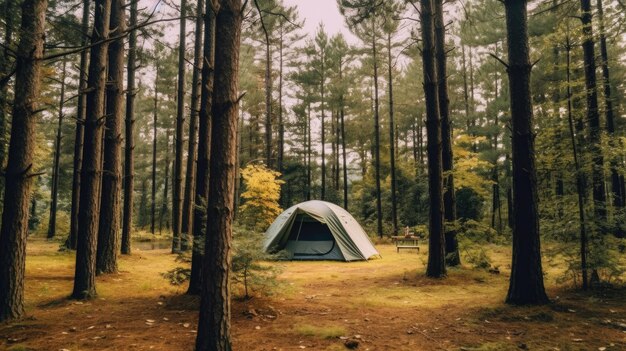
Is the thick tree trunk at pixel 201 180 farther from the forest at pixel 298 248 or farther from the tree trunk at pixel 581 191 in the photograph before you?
the tree trunk at pixel 581 191

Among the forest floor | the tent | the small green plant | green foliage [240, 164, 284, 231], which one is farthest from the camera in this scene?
green foliage [240, 164, 284, 231]

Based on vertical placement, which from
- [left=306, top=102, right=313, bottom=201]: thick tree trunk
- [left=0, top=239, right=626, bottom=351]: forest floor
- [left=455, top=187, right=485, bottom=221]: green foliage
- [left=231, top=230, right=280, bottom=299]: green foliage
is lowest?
[left=0, top=239, right=626, bottom=351]: forest floor

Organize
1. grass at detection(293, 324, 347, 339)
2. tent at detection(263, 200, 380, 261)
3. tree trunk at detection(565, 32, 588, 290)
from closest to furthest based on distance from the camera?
grass at detection(293, 324, 347, 339)
tree trunk at detection(565, 32, 588, 290)
tent at detection(263, 200, 380, 261)

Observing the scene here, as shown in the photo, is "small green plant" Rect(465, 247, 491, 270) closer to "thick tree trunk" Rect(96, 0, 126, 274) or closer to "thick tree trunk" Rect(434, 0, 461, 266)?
"thick tree trunk" Rect(434, 0, 461, 266)

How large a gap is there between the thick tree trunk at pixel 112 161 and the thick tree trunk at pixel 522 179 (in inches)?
314

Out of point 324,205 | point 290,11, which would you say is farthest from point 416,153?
point 324,205

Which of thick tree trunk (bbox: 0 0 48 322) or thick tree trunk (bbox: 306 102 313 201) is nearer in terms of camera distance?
thick tree trunk (bbox: 0 0 48 322)

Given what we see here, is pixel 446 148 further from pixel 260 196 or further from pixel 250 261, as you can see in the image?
pixel 260 196

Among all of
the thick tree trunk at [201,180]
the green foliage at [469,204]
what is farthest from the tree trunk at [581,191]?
the green foliage at [469,204]

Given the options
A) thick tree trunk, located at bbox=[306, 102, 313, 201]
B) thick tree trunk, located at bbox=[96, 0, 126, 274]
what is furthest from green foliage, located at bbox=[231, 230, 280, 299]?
thick tree trunk, located at bbox=[306, 102, 313, 201]

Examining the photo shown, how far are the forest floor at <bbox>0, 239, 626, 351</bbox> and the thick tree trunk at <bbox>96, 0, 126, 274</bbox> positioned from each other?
0.77 m

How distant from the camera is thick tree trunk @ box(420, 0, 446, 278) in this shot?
8.03 metres

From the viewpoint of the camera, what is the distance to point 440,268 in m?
8.00

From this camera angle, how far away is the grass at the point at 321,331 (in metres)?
4.16
